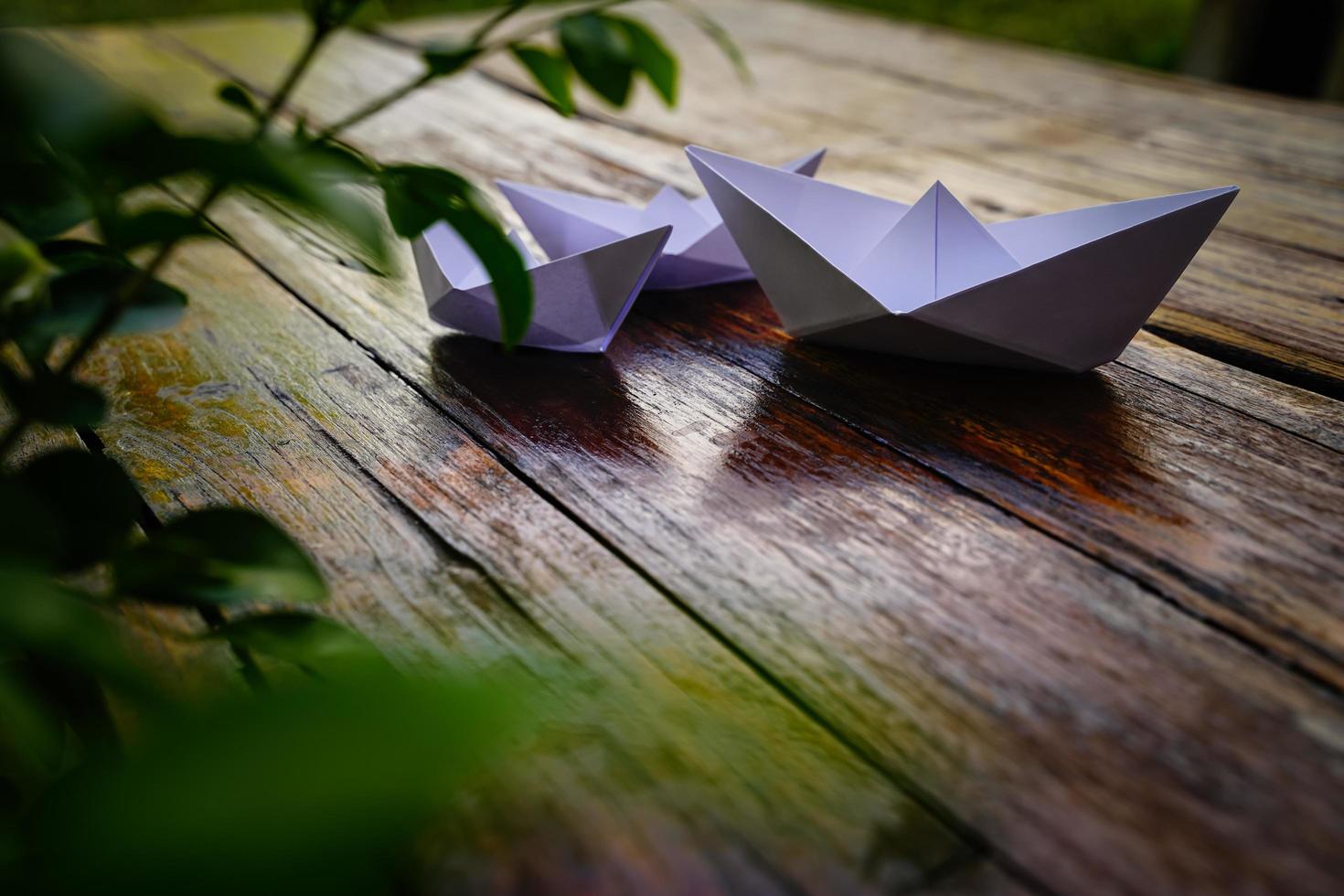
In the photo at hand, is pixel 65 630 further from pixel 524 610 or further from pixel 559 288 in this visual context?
pixel 559 288

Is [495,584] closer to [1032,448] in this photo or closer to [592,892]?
[592,892]

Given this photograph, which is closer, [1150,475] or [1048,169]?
[1150,475]

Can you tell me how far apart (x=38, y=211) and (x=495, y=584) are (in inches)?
9.4

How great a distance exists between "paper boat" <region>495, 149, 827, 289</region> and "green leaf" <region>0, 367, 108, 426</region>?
43 cm

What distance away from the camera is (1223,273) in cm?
89

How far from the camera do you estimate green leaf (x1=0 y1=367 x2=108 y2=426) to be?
0.32 meters

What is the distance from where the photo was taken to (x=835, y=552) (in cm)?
51

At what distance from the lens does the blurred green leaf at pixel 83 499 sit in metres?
0.34

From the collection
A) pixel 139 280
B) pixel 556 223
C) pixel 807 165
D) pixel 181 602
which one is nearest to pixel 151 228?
pixel 139 280

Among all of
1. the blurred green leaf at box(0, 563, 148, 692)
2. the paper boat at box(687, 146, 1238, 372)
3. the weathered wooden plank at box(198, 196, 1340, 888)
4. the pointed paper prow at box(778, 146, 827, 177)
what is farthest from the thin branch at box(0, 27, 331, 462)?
the pointed paper prow at box(778, 146, 827, 177)

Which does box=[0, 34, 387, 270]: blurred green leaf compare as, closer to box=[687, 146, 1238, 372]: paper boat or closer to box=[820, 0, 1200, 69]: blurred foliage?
box=[687, 146, 1238, 372]: paper boat

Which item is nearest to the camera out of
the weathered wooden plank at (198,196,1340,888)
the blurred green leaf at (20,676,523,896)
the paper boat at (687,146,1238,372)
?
the blurred green leaf at (20,676,523,896)

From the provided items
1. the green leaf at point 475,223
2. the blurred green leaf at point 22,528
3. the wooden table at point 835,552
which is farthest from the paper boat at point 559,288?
the blurred green leaf at point 22,528

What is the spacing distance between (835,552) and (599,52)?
26cm
